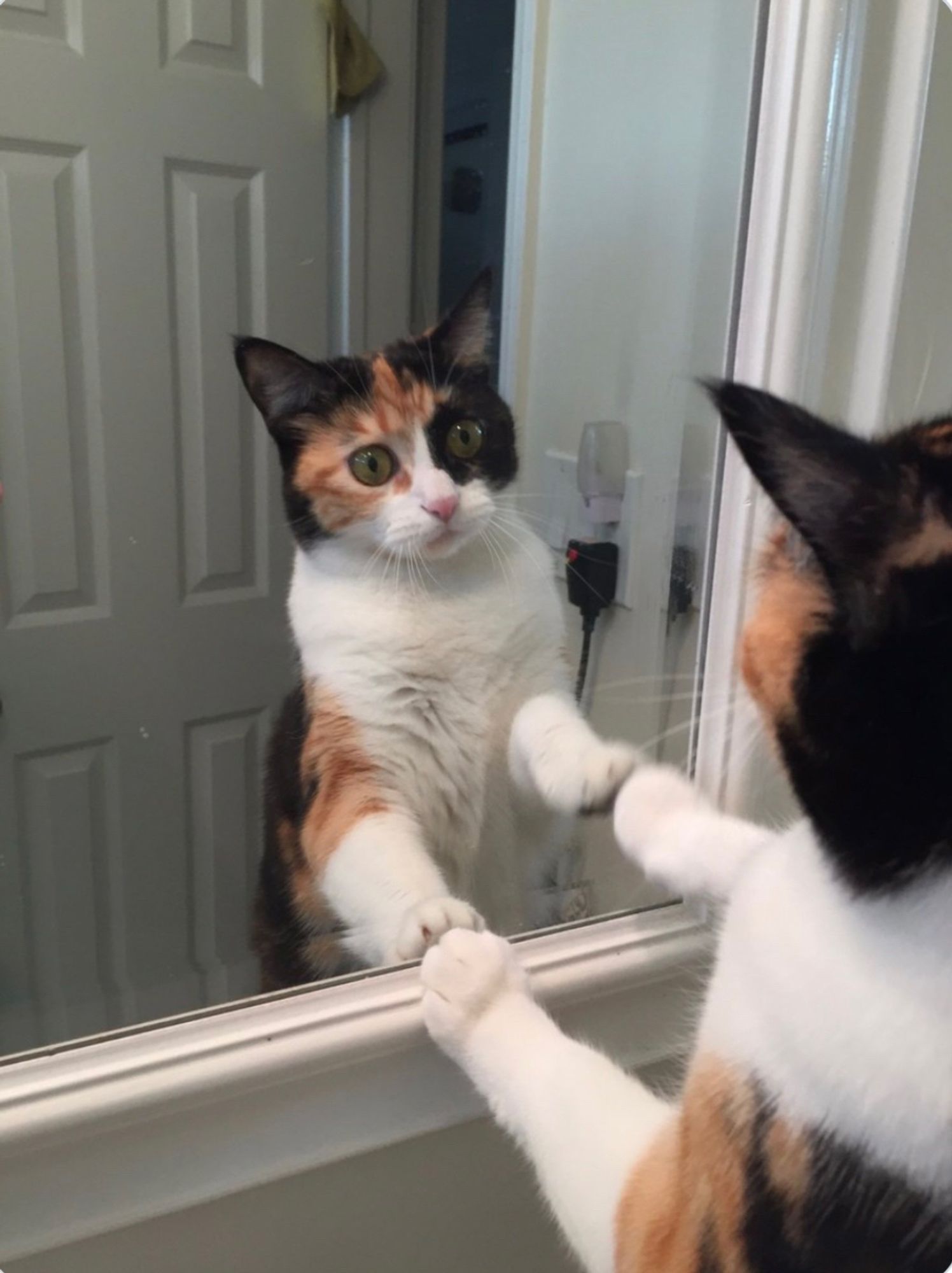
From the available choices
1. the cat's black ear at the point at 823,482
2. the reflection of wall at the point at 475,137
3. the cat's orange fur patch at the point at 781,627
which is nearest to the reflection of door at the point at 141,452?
the reflection of wall at the point at 475,137

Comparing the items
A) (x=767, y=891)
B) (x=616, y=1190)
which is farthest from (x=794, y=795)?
(x=616, y=1190)

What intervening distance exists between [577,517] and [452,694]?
363 millimetres

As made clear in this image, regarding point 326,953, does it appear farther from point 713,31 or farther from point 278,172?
point 278,172

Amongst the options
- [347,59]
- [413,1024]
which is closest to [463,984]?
[413,1024]

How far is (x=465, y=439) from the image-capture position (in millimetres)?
1016

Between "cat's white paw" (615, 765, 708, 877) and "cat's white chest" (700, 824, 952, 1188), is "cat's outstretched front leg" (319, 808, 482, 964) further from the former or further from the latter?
"cat's white chest" (700, 824, 952, 1188)

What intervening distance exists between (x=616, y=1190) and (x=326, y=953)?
39 centimetres

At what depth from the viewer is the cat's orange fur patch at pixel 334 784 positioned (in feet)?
3.06

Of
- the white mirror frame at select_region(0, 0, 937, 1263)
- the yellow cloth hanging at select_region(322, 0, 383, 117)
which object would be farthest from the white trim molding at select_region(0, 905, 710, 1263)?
the yellow cloth hanging at select_region(322, 0, 383, 117)

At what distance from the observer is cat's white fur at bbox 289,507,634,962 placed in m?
0.93

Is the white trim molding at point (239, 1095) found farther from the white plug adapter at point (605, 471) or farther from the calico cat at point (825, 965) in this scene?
the white plug adapter at point (605, 471)

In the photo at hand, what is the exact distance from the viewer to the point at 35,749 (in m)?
1.50

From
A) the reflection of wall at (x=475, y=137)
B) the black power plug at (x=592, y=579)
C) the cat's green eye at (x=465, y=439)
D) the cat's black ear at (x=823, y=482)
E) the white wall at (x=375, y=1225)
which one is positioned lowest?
the white wall at (x=375, y=1225)

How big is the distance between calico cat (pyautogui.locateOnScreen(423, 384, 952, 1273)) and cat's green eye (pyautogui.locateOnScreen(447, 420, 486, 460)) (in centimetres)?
51
